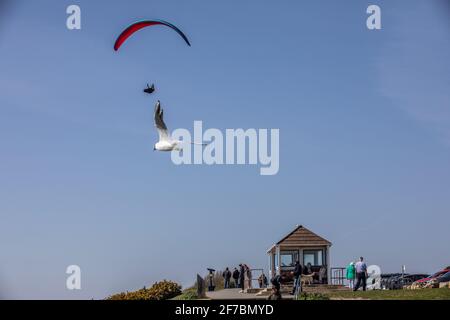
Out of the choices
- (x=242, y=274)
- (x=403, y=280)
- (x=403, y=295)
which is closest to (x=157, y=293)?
(x=242, y=274)

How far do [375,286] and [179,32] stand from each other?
1197 inches

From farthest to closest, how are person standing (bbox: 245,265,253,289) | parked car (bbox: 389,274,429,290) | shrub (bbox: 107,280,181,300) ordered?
parked car (bbox: 389,274,429,290) < person standing (bbox: 245,265,253,289) < shrub (bbox: 107,280,181,300)

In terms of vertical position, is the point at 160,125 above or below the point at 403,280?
above

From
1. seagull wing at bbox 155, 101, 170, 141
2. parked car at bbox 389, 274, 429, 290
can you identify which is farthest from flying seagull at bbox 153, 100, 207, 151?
parked car at bbox 389, 274, 429, 290

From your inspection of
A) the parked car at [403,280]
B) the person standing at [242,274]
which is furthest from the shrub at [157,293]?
the parked car at [403,280]

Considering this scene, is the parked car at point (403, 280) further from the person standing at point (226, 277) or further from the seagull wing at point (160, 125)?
the seagull wing at point (160, 125)

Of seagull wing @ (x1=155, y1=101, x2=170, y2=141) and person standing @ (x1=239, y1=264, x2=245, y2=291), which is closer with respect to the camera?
seagull wing @ (x1=155, y1=101, x2=170, y2=141)

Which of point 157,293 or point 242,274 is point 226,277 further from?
point 157,293

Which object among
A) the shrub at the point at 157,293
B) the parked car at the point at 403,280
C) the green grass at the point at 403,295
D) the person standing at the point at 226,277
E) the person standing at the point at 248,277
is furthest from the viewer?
the parked car at the point at 403,280

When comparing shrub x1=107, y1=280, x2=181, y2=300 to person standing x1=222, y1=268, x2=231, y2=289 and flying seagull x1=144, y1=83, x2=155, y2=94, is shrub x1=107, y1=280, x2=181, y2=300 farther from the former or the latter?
flying seagull x1=144, y1=83, x2=155, y2=94

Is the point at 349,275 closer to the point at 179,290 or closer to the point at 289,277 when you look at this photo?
the point at 289,277

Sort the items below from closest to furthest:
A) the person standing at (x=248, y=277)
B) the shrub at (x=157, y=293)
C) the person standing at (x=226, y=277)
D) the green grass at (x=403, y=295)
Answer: the green grass at (x=403, y=295) < the shrub at (x=157, y=293) < the person standing at (x=248, y=277) < the person standing at (x=226, y=277)

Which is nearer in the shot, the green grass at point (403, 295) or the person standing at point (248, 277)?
the green grass at point (403, 295)
